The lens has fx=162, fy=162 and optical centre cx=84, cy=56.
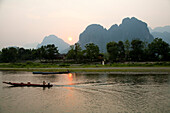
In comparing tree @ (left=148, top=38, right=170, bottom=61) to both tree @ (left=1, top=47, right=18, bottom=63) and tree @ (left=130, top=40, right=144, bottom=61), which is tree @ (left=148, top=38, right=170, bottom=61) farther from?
tree @ (left=1, top=47, right=18, bottom=63)

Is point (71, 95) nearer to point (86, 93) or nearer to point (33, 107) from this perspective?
point (86, 93)

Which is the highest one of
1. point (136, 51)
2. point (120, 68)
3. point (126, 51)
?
point (126, 51)

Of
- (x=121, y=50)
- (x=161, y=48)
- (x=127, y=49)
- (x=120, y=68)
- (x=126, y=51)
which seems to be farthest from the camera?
(x=121, y=50)

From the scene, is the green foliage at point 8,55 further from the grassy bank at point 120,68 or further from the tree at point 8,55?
the grassy bank at point 120,68

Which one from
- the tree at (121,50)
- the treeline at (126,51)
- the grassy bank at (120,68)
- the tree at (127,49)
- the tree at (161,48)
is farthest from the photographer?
the tree at (121,50)

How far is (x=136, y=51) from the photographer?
8962 cm

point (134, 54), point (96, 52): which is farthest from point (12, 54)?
point (134, 54)

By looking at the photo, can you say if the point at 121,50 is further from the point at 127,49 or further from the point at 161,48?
the point at 161,48

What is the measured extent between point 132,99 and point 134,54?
7262 centimetres

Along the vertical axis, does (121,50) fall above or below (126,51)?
above

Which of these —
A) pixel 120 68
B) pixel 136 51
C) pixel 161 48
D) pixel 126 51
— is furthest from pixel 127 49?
pixel 120 68

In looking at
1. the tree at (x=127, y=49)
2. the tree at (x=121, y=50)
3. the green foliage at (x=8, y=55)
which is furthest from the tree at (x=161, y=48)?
the green foliage at (x=8, y=55)

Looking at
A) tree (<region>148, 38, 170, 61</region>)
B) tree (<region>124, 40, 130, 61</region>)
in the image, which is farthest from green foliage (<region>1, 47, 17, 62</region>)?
tree (<region>148, 38, 170, 61</region>)

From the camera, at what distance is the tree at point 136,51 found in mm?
89438
